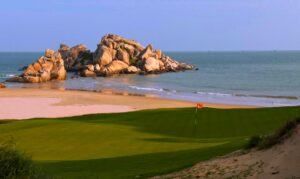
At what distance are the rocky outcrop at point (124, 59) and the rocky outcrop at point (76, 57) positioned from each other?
4663 millimetres

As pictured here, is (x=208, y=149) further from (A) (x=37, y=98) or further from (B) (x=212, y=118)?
(A) (x=37, y=98)

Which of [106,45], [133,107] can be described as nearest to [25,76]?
[106,45]

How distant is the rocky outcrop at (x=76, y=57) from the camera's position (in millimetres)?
123719

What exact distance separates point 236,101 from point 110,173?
1711 inches

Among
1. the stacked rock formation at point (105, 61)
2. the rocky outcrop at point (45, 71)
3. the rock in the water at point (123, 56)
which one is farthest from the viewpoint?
the rock in the water at point (123, 56)

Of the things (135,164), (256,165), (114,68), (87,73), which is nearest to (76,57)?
(114,68)

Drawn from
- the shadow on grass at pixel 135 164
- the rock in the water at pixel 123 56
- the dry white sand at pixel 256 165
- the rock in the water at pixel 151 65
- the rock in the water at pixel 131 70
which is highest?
the rock in the water at pixel 123 56

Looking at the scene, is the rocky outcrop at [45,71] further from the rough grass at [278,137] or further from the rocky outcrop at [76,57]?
the rough grass at [278,137]

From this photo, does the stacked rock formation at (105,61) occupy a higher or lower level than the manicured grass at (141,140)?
higher

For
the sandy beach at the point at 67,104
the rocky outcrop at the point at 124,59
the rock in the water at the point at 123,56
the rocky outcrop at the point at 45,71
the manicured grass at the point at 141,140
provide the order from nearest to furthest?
the manicured grass at the point at 141,140 → the sandy beach at the point at 67,104 → the rocky outcrop at the point at 45,71 → the rocky outcrop at the point at 124,59 → the rock in the water at the point at 123,56

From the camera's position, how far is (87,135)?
2400cm

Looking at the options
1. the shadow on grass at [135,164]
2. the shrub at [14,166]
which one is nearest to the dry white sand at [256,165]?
the shadow on grass at [135,164]

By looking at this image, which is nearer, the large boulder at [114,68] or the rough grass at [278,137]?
the rough grass at [278,137]

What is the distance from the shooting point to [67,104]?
5350 cm
